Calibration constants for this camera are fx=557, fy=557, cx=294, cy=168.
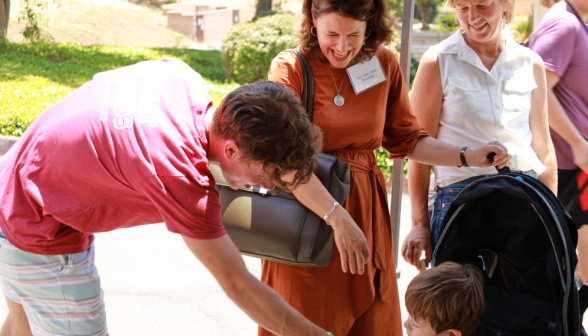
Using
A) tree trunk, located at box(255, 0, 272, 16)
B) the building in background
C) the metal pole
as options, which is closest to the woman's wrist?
the metal pole

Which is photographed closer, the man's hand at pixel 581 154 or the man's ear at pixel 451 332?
the man's ear at pixel 451 332

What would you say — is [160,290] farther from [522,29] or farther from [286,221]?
[522,29]

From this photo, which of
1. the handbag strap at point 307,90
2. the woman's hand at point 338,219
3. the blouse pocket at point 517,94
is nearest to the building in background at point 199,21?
the blouse pocket at point 517,94

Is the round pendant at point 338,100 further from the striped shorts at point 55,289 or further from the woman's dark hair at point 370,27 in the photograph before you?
the striped shorts at point 55,289

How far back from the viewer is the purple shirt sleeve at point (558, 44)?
2.62 metres

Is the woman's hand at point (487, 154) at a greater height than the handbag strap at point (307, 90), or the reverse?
the handbag strap at point (307, 90)

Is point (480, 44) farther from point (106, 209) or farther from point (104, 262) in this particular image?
point (104, 262)

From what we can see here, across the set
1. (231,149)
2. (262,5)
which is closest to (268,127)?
(231,149)

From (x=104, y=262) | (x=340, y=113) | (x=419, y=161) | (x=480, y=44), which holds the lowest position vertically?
(x=104, y=262)

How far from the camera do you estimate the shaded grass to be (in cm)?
693

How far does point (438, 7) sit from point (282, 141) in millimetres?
24563

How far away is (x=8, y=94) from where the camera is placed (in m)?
7.60

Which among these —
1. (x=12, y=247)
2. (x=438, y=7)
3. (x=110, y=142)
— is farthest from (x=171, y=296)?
(x=438, y=7)

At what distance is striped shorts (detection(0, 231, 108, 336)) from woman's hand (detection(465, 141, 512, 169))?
135cm
